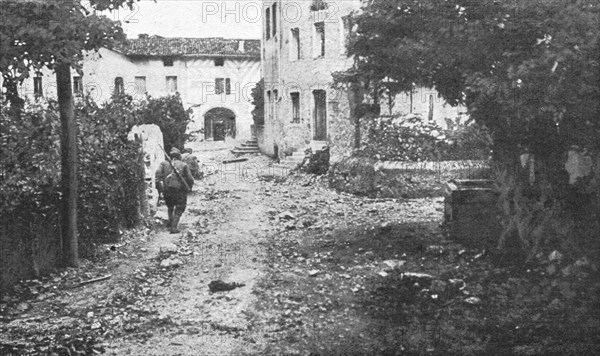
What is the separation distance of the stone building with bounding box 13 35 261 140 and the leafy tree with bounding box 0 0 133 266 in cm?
3123

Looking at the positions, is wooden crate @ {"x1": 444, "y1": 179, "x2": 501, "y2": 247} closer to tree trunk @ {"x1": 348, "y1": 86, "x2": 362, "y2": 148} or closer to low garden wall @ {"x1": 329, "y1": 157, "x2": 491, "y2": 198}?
low garden wall @ {"x1": 329, "y1": 157, "x2": 491, "y2": 198}

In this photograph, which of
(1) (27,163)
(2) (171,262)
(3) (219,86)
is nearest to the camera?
(1) (27,163)

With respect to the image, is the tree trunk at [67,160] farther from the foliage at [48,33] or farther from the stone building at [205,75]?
the stone building at [205,75]

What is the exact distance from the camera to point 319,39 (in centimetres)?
2638

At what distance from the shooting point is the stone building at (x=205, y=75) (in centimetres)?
4028

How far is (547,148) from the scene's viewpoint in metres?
8.09

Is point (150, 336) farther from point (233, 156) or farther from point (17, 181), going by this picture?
point (233, 156)

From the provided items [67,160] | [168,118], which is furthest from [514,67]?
[168,118]

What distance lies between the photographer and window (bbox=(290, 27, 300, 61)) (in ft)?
90.0

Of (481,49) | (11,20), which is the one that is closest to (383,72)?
(481,49)

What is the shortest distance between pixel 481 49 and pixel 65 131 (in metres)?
6.09

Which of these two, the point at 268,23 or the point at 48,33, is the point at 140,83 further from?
the point at 48,33

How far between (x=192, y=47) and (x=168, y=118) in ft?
71.0

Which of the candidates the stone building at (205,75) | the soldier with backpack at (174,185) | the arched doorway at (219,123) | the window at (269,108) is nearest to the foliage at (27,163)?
the soldier with backpack at (174,185)
